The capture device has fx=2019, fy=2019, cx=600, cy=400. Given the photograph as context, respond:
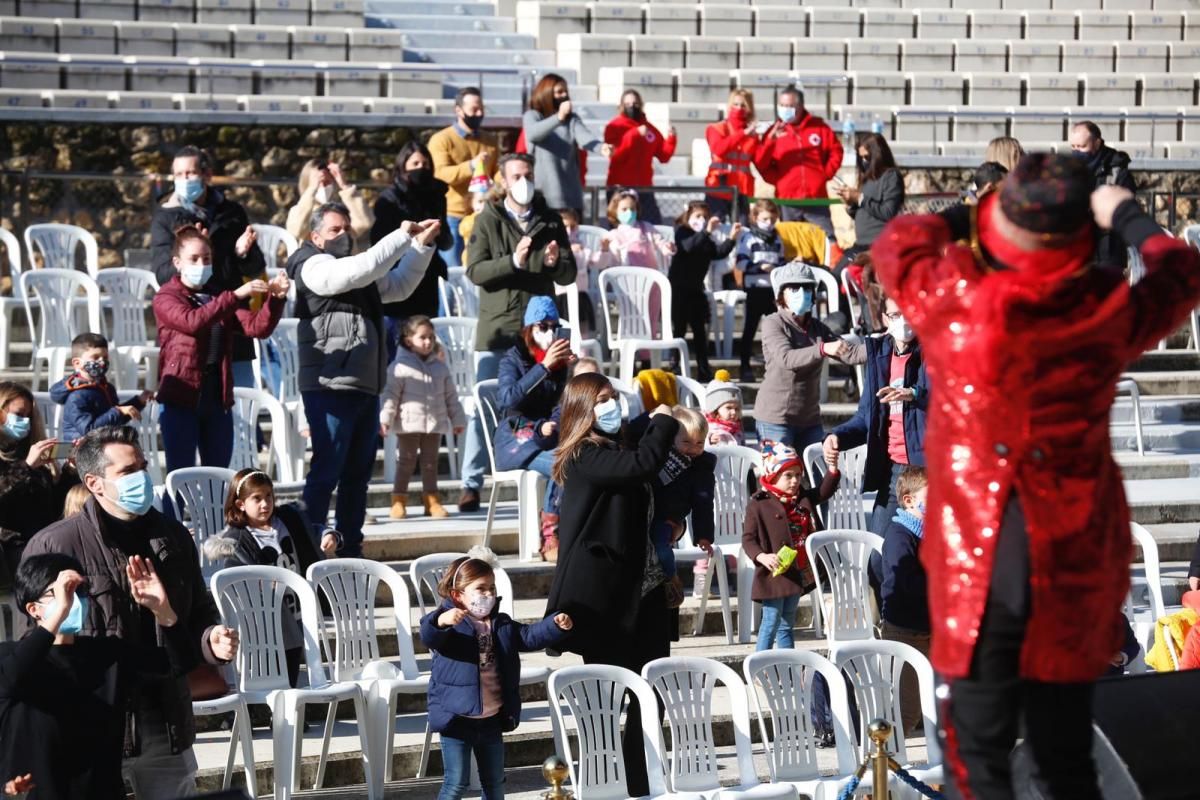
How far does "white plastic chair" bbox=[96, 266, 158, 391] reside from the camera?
35.8ft

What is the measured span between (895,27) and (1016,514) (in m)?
15.8

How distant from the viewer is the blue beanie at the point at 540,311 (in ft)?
31.3

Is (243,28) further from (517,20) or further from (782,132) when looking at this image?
(782,132)

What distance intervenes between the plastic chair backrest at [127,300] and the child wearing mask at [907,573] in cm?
497

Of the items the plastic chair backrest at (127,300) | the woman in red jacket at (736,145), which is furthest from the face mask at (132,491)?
the woman in red jacket at (736,145)

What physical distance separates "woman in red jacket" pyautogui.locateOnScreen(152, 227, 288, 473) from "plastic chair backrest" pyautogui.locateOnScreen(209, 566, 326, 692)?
58.4 inches

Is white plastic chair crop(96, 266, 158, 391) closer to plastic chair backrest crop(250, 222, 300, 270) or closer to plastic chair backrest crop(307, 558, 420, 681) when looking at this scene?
plastic chair backrest crop(250, 222, 300, 270)

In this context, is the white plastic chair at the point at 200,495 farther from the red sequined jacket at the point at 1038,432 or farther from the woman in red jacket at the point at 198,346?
the red sequined jacket at the point at 1038,432

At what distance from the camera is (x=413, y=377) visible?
394 inches

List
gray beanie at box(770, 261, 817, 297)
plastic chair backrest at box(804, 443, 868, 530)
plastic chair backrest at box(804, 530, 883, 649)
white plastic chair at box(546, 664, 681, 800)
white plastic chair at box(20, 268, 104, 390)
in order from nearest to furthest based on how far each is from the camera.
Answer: white plastic chair at box(546, 664, 681, 800) < plastic chair backrest at box(804, 530, 883, 649) < plastic chair backrest at box(804, 443, 868, 530) < gray beanie at box(770, 261, 817, 297) < white plastic chair at box(20, 268, 104, 390)

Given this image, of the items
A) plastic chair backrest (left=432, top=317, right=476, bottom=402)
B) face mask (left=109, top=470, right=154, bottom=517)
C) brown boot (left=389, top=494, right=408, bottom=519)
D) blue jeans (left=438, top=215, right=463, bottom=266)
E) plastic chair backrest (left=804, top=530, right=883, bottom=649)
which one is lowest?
plastic chair backrest (left=804, top=530, right=883, bottom=649)

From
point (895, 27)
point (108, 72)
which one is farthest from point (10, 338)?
point (895, 27)

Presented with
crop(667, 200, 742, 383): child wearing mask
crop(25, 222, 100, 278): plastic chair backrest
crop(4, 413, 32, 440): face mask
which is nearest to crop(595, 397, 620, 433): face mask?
crop(4, 413, 32, 440): face mask

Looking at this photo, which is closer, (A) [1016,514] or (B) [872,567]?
(A) [1016,514]
